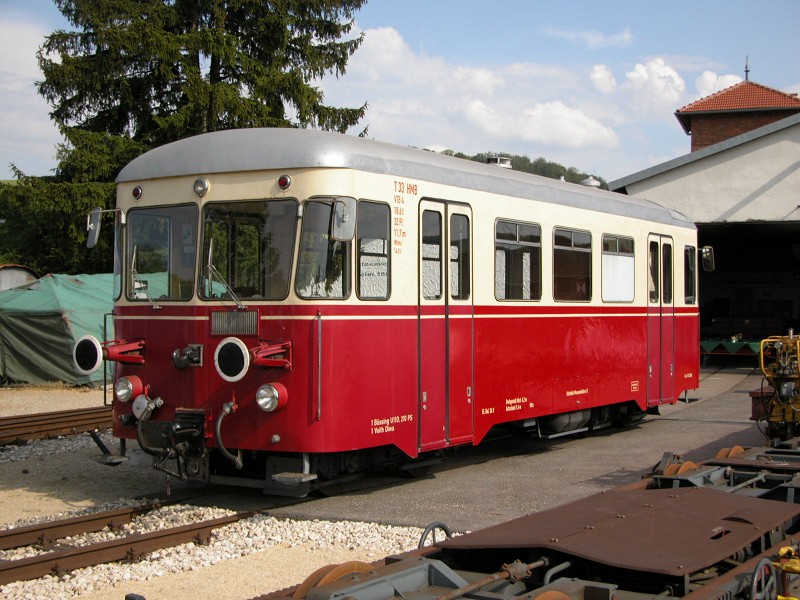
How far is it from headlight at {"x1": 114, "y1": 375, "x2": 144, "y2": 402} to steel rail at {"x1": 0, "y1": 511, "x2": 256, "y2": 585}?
1.68m

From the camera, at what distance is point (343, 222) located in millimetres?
8086

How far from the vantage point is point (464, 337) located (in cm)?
982

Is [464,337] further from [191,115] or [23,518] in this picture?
[191,115]

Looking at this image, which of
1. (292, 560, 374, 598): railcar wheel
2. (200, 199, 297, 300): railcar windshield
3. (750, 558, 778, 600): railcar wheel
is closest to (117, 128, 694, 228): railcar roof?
(200, 199, 297, 300): railcar windshield

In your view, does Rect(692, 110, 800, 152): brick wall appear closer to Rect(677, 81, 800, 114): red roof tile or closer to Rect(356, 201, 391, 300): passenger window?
Rect(677, 81, 800, 114): red roof tile

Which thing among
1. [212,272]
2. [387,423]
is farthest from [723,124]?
[212,272]

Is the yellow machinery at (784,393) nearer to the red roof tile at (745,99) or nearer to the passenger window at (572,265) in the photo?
the passenger window at (572,265)

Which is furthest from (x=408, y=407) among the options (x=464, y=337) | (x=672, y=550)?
(x=672, y=550)

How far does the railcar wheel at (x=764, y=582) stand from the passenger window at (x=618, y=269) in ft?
27.5

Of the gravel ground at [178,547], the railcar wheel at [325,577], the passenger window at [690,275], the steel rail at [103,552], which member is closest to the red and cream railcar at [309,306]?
the gravel ground at [178,547]

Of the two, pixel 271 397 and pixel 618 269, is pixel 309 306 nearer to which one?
pixel 271 397

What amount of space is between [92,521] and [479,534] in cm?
455

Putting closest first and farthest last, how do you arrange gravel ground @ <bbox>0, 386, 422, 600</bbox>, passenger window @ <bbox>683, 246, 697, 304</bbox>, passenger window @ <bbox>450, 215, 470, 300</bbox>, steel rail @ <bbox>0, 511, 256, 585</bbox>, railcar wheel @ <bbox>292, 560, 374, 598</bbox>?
railcar wheel @ <bbox>292, 560, 374, 598</bbox>, gravel ground @ <bbox>0, 386, 422, 600</bbox>, steel rail @ <bbox>0, 511, 256, 585</bbox>, passenger window @ <bbox>450, 215, 470, 300</bbox>, passenger window @ <bbox>683, 246, 697, 304</bbox>

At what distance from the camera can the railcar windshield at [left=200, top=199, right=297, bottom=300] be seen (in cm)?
834
